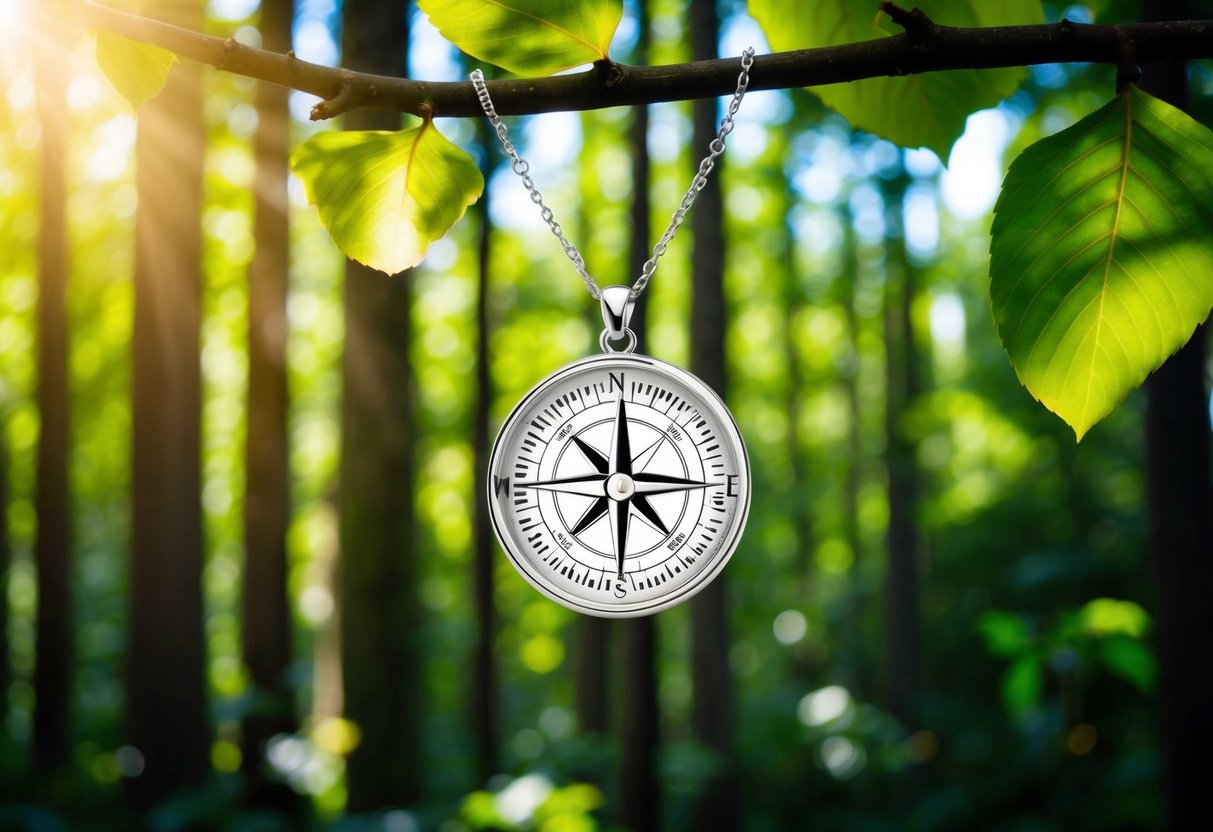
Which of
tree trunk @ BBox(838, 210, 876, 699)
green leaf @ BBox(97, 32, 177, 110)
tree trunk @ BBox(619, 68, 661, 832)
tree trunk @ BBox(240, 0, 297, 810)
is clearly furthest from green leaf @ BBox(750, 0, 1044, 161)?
tree trunk @ BBox(838, 210, 876, 699)

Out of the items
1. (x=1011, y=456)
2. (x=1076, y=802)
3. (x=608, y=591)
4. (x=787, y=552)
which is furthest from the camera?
(x=787, y=552)

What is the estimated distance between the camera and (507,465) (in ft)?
4.85

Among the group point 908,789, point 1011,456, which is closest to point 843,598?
point 1011,456

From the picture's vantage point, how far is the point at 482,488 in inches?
367

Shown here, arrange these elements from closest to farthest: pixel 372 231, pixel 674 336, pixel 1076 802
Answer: pixel 372 231 < pixel 1076 802 < pixel 674 336

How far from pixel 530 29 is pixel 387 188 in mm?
235

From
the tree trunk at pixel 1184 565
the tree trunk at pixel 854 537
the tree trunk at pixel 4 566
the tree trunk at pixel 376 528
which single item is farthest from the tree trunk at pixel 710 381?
the tree trunk at pixel 4 566

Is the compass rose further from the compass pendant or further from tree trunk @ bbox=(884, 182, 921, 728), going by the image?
tree trunk @ bbox=(884, 182, 921, 728)

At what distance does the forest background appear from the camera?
627 centimetres

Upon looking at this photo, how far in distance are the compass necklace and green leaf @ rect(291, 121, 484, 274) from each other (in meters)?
0.45

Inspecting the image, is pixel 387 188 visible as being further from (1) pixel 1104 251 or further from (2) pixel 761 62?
(1) pixel 1104 251

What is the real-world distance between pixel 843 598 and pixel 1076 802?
8515 millimetres

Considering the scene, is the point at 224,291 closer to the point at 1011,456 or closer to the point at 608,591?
the point at 608,591

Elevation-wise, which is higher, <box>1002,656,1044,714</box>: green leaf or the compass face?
the compass face
